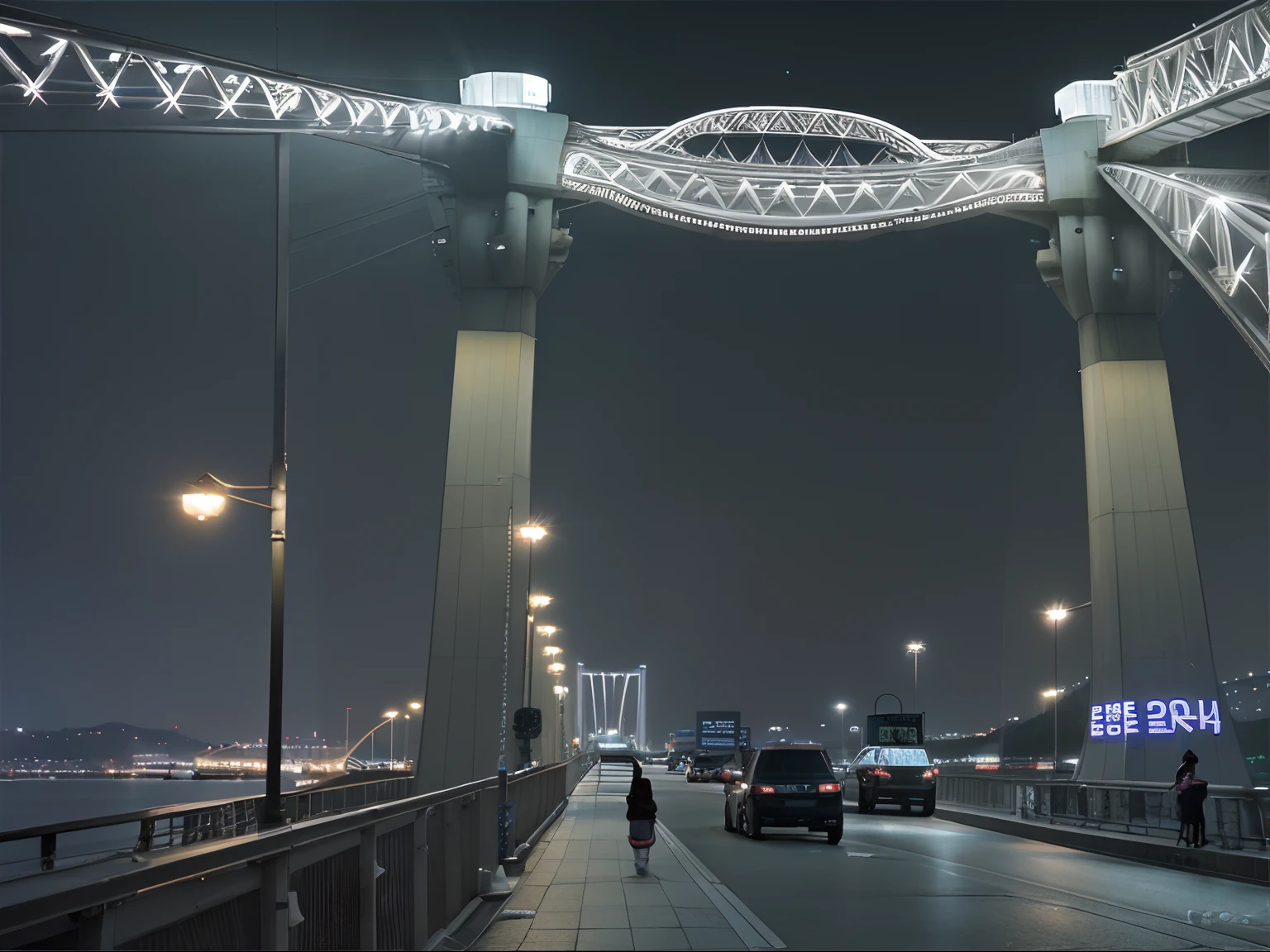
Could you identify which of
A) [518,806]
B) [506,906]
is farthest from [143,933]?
[518,806]

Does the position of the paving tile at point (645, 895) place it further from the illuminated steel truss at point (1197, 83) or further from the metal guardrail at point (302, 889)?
the illuminated steel truss at point (1197, 83)

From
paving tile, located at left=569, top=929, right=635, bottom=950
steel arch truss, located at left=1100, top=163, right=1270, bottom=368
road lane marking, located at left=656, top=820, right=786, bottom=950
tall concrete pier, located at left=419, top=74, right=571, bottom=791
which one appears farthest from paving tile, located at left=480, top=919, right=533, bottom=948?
→ tall concrete pier, located at left=419, top=74, right=571, bottom=791

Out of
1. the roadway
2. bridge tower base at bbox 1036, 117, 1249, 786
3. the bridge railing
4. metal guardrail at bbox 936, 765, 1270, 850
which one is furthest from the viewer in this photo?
bridge tower base at bbox 1036, 117, 1249, 786

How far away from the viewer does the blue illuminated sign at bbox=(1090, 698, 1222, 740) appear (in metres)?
36.5

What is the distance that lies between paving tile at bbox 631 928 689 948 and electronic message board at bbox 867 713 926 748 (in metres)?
36.7

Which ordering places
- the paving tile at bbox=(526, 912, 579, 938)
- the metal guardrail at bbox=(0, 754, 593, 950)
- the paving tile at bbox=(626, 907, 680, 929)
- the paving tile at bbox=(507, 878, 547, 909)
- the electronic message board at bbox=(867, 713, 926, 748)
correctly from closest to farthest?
the metal guardrail at bbox=(0, 754, 593, 950)
the paving tile at bbox=(526, 912, 579, 938)
the paving tile at bbox=(626, 907, 680, 929)
the paving tile at bbox=(507, 878, 547, 909)
the electronic message board at bbox=(867, 713, 926, 748)

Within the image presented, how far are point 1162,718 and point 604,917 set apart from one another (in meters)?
29.1

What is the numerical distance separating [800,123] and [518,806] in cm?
3090

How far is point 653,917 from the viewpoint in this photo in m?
12.6

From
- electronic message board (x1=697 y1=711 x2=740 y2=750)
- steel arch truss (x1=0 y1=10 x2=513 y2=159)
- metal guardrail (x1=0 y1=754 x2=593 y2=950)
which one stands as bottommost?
electronic message board (x1=697 y1=711 x2=740 y2=750)

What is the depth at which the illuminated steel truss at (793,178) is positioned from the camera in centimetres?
4153

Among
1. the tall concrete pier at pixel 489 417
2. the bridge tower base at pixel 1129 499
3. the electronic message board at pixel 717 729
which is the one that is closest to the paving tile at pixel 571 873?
the tall concrete pier at pixel 489 417

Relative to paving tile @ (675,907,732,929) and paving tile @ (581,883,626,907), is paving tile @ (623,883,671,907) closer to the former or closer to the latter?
paving tile @ (581,883,626,907)

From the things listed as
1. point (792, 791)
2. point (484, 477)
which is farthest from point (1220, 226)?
point (484, 477)
